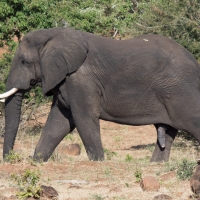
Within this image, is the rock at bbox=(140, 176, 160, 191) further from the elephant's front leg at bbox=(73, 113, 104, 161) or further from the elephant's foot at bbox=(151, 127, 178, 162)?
the elephant's foot at bbox=(151, 127, 178, 162)

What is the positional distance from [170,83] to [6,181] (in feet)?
11.1

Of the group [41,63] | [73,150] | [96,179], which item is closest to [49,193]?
[96,179]

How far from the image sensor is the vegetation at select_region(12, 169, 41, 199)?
24.3 ft

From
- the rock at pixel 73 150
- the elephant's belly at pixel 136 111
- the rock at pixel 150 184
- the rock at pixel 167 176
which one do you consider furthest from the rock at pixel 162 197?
the rock at pixel 73 150

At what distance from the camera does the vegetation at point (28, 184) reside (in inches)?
292

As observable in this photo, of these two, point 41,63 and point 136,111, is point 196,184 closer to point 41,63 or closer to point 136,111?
point 136,111

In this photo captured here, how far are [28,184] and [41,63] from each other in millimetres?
3839

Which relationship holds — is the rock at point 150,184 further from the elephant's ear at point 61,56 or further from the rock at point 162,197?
the elephant's ear at point 61,56

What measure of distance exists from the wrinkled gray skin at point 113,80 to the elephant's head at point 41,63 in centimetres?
1

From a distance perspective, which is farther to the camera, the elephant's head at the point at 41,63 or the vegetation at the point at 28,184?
the elephant's head at the point at 41,63

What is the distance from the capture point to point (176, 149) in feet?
50.4

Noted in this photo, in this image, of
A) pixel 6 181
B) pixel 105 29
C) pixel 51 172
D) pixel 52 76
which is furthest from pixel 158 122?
pixel 105 29

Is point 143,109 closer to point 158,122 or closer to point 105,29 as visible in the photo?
point 158,122

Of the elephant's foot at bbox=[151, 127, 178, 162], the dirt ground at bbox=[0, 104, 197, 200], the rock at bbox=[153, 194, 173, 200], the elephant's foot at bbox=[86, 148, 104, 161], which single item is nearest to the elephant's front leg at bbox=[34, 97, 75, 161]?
the dirt ground at bbox=[0, 104, 197, 200]
